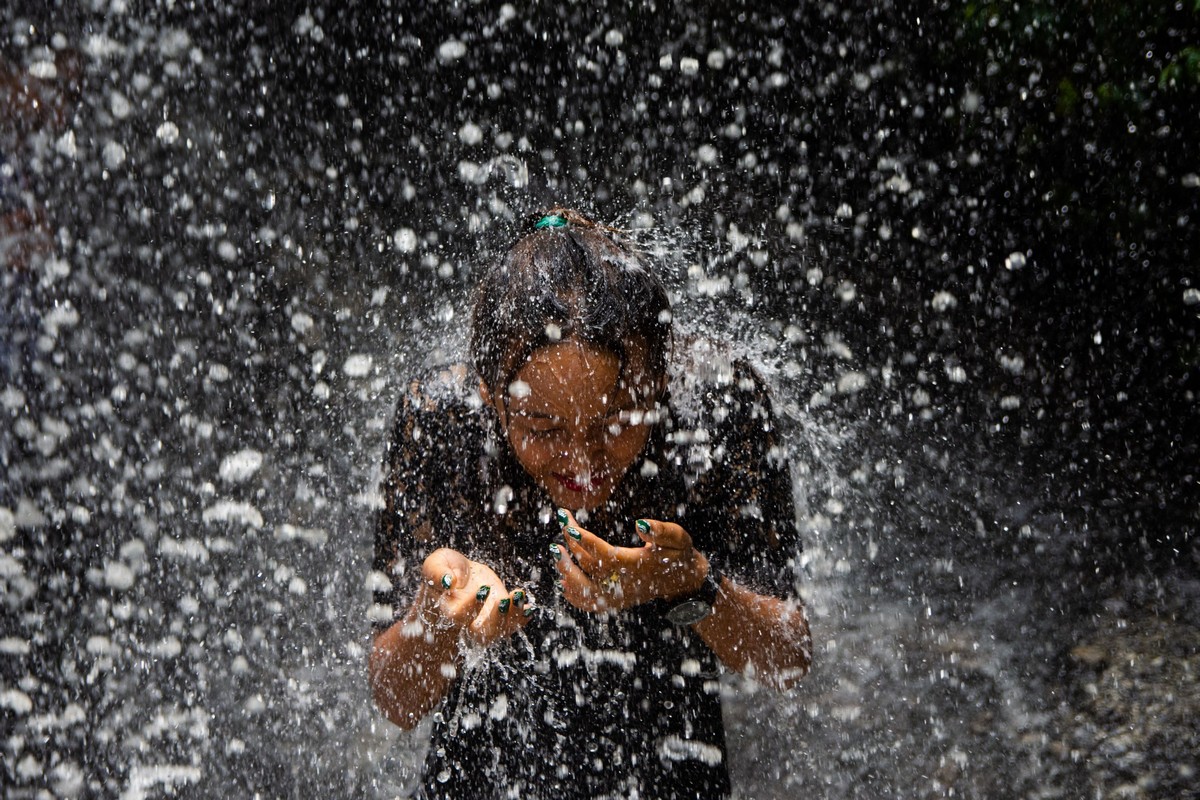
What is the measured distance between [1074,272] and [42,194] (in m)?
4.28

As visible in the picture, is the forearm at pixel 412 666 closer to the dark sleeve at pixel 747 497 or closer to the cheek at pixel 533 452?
the cheek at pixel 533 452

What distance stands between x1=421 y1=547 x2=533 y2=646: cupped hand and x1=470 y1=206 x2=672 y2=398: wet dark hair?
0.92 feet

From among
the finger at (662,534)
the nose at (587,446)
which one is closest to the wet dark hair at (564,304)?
the nose at (587,446)

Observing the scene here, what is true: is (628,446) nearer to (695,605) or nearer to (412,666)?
(695,605)

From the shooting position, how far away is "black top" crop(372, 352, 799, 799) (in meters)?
1.40

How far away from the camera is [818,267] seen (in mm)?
4805

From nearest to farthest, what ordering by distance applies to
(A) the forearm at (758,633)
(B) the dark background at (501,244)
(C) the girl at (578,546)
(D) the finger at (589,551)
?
(D) the finger at (589,551) → (C) the girl at (578,546) → (A) the forearm at (758,633) → (B) the dark background at (501,244)

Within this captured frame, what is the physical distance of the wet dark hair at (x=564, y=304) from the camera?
1.40m

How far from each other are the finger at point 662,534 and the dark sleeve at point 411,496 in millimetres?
385

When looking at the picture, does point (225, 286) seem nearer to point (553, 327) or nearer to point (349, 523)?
point (349, 523)

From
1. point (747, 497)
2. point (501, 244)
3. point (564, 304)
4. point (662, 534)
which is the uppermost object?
point (501, 244)

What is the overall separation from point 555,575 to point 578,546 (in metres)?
0.30

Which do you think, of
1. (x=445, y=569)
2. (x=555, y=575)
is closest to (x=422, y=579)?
(x=445, y=569)

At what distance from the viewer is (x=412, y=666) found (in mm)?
→ 1426
